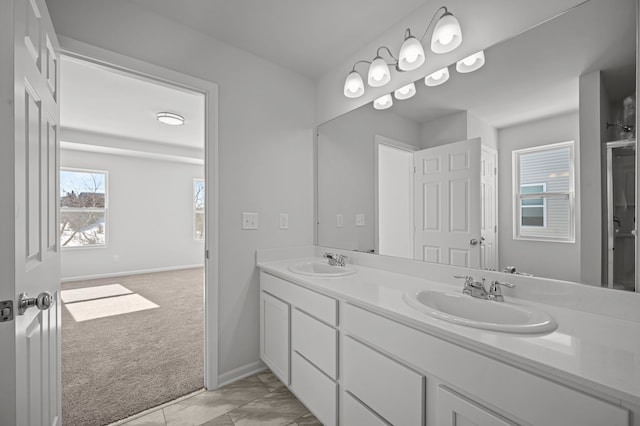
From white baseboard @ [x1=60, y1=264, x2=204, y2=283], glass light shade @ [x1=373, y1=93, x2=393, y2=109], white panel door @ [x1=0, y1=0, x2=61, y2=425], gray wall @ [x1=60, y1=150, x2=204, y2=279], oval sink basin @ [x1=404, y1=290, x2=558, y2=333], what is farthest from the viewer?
gray wall @ [x1=60, y1=150, x2=204, y2=279]

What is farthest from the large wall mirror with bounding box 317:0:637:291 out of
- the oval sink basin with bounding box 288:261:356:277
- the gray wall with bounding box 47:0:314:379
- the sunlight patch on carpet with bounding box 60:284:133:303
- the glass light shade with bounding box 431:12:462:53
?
the sunlight patch on carpet with bounding box 60:284:133:303

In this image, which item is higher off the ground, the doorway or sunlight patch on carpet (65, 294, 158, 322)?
the doorway

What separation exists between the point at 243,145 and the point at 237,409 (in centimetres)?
179

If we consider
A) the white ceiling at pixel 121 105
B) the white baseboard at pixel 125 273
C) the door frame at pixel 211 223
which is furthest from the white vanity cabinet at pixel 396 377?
the white baseboard at pixel 125 273

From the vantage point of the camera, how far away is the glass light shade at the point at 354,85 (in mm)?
2023

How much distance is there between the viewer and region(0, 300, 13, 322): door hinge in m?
0.76

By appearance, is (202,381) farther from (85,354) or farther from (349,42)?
(349,42)

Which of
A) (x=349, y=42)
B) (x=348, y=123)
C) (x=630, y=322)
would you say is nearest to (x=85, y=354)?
(x=348, y=123)

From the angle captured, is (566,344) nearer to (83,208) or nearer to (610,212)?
(610,212)

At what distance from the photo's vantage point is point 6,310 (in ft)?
2.53

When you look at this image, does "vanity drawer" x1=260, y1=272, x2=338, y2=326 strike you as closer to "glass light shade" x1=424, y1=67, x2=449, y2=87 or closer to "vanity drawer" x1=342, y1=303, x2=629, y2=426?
"vanity drawer" x1=342, y1=303, x2=629, y2=426

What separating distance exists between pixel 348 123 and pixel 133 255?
5546 millimetres

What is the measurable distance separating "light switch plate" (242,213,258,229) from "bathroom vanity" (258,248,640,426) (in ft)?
1.77

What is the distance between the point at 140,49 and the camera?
171cm
